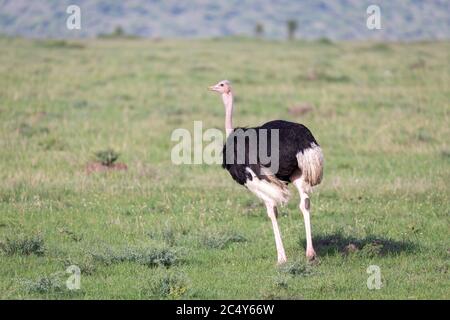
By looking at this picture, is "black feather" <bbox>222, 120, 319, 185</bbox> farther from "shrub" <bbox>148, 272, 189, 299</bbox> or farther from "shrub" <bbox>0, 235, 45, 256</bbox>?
"shrub" <bbox>0, 235, 45, 256</bbox>

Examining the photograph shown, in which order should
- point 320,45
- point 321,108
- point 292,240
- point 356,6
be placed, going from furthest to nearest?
point 356,6 → point 320,45 → point 321,108 → point 292,240

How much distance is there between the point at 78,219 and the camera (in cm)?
1270

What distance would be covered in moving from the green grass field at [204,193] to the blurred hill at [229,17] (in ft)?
345

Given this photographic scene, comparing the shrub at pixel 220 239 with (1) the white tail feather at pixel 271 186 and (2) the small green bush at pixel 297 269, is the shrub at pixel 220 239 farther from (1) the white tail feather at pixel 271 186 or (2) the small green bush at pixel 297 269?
(2) the small green bush at pixel 297 269

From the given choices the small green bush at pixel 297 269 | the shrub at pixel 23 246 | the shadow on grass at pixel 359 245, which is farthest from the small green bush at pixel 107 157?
the small green bush at pixel 297 269

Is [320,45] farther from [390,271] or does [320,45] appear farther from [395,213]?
[390,271]

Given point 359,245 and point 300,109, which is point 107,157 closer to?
point 359,245

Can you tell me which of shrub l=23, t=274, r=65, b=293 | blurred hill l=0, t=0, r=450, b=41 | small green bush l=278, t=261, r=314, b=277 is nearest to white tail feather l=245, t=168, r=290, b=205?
small green bush l=278, t=261, r=314, b=277

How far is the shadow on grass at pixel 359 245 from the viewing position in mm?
10867

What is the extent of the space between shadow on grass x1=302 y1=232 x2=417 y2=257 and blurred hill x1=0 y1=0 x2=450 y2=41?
12029 centimetres
